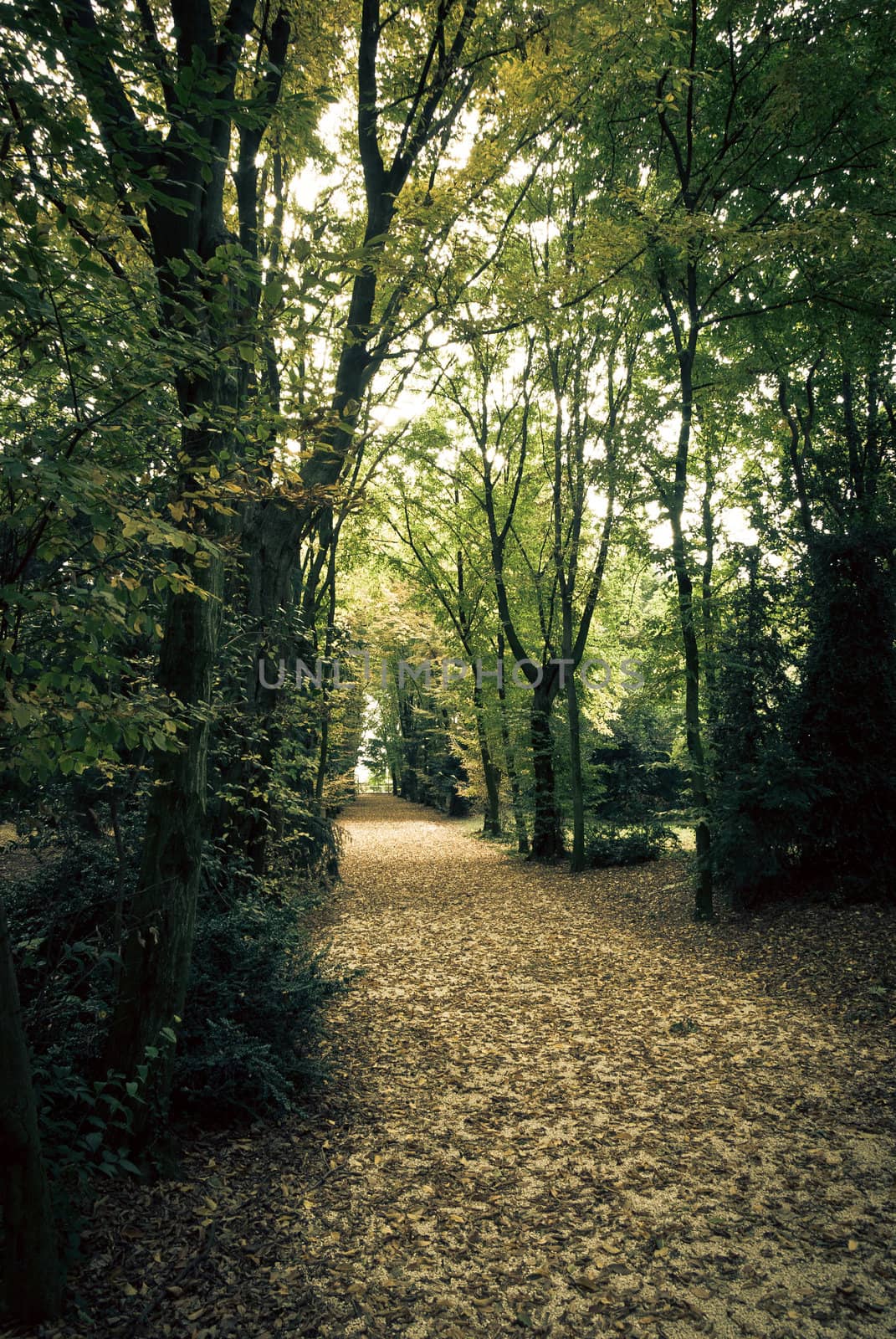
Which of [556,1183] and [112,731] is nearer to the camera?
[112,731]

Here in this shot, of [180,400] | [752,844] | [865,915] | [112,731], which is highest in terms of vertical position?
[180,400]

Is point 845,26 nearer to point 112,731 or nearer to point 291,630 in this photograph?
point 291,630

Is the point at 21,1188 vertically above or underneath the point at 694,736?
underneath

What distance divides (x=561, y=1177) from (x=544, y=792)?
415 inches

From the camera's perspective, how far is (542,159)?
10.3m

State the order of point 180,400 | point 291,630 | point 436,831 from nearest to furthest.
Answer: point 180,400 → point 291,630 → point 436,831

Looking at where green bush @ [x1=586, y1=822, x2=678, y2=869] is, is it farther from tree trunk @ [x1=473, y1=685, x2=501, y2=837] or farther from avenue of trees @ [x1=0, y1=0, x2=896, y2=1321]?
tree trunk @ [x1=473, y1=685, x2=501, y2=837]

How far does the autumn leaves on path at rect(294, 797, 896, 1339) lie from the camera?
284cm

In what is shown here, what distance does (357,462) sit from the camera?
12.8m

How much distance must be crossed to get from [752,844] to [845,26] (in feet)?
33.1

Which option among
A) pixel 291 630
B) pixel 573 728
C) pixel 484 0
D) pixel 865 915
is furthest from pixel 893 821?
pixel 484 0

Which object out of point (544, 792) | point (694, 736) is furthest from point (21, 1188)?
point (544, 792)

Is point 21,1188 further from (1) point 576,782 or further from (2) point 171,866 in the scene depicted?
(1) point 576,782

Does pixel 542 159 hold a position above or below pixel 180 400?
above
